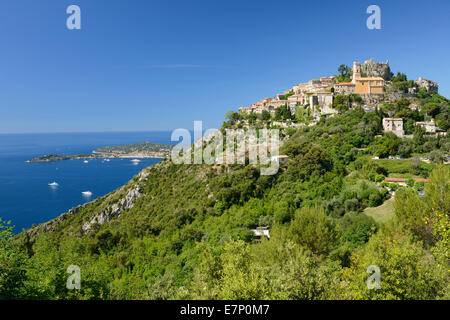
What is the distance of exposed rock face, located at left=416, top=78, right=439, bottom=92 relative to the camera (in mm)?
50281

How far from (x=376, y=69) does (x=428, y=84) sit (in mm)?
10600

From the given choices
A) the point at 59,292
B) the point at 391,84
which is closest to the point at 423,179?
the point at 59,292

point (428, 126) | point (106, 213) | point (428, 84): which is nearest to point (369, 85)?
point (428, 84)

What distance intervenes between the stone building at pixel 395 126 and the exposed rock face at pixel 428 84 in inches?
1010

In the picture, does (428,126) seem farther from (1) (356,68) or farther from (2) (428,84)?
(1) (356,68)

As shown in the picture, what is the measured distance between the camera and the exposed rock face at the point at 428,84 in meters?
50.3

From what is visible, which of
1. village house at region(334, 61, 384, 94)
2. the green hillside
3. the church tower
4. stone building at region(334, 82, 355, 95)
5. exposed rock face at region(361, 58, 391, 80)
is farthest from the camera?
exposed rock face at region(361, 58, 391, 80)

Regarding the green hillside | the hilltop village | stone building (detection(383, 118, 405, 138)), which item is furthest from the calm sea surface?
stone building (detection(383, 118, 405, 138))

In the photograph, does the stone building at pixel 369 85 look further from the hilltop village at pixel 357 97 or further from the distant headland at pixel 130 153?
the distant headland at pixel 130 153

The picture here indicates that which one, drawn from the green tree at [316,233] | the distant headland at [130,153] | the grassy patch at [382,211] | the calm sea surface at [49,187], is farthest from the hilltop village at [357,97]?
the distant headland at [130,153]

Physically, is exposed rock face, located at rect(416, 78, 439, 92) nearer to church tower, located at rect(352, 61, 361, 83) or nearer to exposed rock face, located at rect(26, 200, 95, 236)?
church tower, located at rect(352, 61, 361, 83)

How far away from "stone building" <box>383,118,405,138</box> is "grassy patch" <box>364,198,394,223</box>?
16.9m

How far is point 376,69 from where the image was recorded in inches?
2219

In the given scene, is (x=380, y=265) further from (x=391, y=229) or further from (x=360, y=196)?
(x=360, y=196)
